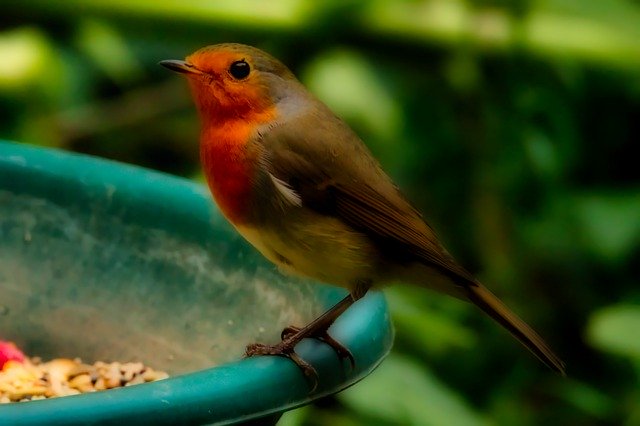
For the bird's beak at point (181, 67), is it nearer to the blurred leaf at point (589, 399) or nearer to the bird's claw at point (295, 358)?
the bird's claw at point (295, 358)

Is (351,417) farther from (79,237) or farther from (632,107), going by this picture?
(632,107)

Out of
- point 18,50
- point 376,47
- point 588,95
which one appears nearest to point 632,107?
point 588,95

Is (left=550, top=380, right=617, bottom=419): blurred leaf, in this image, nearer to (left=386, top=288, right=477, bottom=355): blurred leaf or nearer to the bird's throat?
(left=386, top=288, right=477, bottom=355): blurred leaf

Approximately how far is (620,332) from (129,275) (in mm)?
1533

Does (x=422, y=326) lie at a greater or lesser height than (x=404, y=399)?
greater

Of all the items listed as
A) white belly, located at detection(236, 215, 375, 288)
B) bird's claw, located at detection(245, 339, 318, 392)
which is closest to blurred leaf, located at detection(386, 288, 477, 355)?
white belly, located at detection(236, 215, 375, 288)

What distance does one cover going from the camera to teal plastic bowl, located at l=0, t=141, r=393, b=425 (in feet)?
8.87

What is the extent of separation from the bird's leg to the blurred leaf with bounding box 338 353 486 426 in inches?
34.1

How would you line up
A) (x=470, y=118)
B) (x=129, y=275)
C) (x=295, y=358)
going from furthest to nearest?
(x=470, y=118), (x=129, y=275), (x=295, y=358)

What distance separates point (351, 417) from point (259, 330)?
54.2 inches

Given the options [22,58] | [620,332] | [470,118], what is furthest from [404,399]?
[22,58]

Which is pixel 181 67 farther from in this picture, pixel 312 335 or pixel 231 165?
pixel 312 335

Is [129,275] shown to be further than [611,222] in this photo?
No

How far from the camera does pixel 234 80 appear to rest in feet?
9.66
